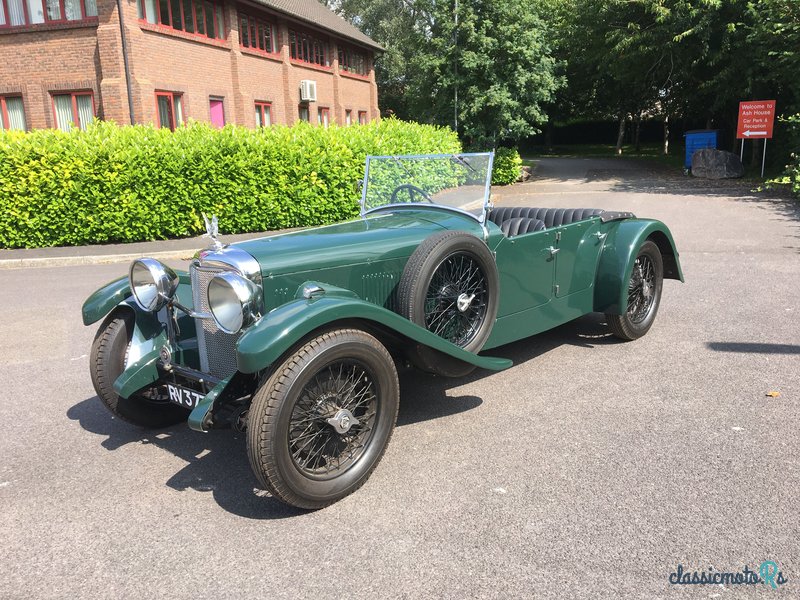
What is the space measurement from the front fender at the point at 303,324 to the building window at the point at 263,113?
779 inches

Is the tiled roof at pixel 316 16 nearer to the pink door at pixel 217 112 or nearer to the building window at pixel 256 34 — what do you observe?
the building window at pixel 256 34

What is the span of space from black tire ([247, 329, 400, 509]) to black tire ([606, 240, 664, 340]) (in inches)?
110

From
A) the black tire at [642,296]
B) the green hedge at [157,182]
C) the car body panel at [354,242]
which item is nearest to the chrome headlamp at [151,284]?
the car body panel at [354,242]

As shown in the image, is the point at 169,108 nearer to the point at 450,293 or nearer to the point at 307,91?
the point at 307,91

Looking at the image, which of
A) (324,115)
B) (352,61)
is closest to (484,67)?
(324,115)

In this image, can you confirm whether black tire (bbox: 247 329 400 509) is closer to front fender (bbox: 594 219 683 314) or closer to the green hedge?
front fender (bbox: 594 219 683 314)

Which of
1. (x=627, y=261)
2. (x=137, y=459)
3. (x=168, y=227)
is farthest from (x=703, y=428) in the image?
(x=168, y=227)

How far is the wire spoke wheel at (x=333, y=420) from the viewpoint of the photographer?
3.18 m

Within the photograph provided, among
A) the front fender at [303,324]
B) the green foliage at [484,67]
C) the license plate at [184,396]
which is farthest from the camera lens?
the green foliage at [484,67]

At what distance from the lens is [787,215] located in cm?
1337

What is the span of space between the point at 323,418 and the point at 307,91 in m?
22.7

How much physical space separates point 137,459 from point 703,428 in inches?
130

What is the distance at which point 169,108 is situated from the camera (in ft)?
58.0

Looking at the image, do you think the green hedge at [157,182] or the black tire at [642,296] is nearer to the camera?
the black tire at [642,296]
